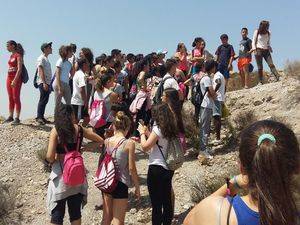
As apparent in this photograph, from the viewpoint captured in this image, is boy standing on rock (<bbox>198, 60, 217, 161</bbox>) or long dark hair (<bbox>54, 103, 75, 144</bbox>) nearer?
long dark hair (<bbox>54, 103, 75, 144</bbox>)

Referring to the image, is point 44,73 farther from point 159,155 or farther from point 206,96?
point 159,155

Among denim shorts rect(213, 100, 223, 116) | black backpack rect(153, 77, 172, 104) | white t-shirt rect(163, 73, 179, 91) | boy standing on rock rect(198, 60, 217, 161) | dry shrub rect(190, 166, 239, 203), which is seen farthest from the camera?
denim shorts rect(213, 100, 223, 116)

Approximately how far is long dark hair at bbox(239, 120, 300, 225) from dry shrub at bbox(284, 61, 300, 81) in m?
11.1

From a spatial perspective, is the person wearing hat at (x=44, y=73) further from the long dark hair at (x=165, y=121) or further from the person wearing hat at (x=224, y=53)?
the long dark hair at (x=165, y=121)

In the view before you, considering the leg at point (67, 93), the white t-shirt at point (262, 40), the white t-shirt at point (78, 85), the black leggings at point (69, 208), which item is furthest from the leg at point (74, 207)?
the white t-shirt at point (262, 40)

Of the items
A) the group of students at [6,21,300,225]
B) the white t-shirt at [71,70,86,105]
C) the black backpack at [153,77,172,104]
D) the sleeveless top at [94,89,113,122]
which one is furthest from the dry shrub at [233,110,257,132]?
the sleeveless top at [94,89,113,122]

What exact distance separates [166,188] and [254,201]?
10.9ft

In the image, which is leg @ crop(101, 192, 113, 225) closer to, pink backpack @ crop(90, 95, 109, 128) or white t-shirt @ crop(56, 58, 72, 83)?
pink backpack @ crop(90, 95, 109, 128)

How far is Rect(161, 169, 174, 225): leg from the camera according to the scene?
5336 millimetres

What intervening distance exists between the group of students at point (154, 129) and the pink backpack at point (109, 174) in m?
0.04

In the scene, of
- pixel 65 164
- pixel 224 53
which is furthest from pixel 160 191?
pixel 224 53

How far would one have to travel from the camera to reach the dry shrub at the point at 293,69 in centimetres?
1277

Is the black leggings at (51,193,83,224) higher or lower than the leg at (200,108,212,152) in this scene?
lower

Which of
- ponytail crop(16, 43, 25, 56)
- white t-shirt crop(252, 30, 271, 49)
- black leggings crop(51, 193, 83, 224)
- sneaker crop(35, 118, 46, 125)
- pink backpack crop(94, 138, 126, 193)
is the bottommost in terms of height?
black leggings crop(51, 193, 83, 224)
